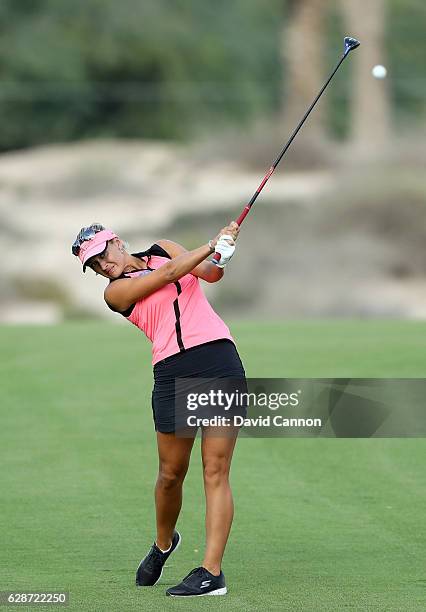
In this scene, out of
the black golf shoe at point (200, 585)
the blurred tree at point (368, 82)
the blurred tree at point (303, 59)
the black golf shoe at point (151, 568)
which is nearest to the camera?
the black golf shoe at point (200, 585)

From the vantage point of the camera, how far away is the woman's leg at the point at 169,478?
7113mm

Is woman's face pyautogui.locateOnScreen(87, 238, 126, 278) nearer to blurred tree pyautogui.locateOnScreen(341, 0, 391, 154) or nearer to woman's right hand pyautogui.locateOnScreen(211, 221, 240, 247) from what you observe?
woman's right hand pyautogui.locateOnScreen(211, 221, 240, 247)

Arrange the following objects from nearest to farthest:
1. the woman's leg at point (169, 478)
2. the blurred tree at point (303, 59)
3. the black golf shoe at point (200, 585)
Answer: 1. the black golf shoe at point (200, 585)
2. the woman's leg at point (169, 478)
3. the blurred tree at point (303, 59)

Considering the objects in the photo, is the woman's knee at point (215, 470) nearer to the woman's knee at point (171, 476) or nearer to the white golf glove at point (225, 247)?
the woman's knee at point (171, 476)

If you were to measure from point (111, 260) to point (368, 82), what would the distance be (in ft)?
90.1

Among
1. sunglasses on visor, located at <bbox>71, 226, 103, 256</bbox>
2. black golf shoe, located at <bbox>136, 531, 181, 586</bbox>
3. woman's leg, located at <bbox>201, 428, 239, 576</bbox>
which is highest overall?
sunglasses on visor, located at <bbox>71, 226, 103, 256</bbox>

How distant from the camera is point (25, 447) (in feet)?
38.8

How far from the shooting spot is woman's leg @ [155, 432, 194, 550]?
711cm

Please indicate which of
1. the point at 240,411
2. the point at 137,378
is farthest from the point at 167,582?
the point at 137,378

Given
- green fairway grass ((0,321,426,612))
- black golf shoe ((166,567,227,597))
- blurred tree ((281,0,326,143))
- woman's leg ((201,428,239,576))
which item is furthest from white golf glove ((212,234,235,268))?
blurred tree ((281,0,326,143))

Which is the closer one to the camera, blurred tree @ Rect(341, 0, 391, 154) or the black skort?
the black skort

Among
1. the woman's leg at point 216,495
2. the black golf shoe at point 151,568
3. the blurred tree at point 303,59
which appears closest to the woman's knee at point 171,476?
the woman's leg at point 216,495

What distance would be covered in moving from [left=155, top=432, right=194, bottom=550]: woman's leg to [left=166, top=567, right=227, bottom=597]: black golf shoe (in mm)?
392

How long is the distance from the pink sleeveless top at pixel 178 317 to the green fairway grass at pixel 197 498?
123 cm
